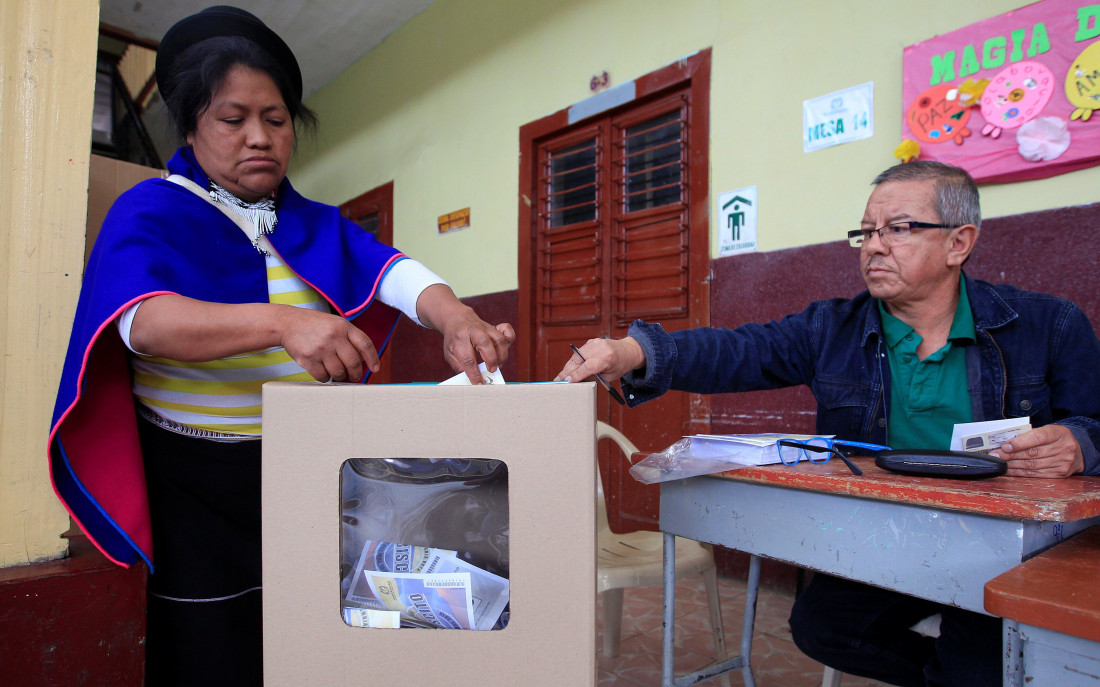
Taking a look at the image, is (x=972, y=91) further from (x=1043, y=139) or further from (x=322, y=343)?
(x=322, y=343)

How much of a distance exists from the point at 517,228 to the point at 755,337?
105 inches

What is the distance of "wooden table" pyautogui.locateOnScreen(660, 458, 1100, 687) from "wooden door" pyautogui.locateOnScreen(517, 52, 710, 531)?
71.8 inches

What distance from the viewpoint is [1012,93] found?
203 centimetres

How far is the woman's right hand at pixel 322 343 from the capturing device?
2.49 ft

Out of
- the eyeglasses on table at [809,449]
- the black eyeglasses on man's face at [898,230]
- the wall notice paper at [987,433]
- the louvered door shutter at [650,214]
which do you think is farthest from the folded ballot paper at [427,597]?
the louvered door shutter at [650,214]

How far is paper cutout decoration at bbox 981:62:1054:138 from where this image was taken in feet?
6.46

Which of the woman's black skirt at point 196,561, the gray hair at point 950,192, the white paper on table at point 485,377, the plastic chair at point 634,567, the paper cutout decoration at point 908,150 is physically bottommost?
the plastic chair at point 634,567

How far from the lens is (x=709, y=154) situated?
2959mm

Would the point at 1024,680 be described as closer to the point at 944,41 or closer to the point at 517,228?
the point at 944,41

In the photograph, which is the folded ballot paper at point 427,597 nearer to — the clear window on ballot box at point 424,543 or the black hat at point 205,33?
the clear window on ballot box at point 424,543

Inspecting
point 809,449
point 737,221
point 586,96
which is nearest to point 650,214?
point 737,221

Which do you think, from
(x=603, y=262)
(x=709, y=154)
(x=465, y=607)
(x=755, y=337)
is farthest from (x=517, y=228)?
(x=465, y=607)

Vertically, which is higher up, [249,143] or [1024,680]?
[249,143]

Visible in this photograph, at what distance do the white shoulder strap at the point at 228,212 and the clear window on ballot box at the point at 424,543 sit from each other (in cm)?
48
